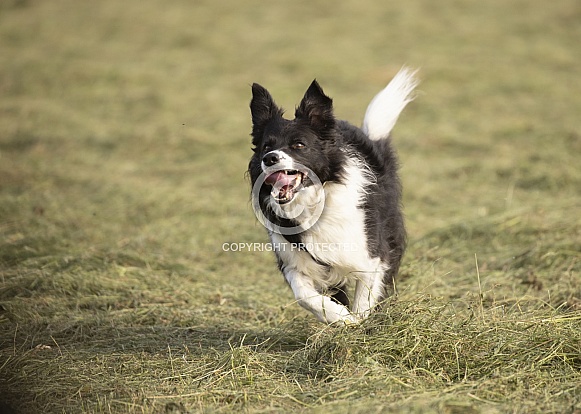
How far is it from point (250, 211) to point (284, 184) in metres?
4.19

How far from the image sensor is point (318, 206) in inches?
181

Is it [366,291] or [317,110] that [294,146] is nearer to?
[317,110]

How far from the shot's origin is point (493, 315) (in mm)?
4512

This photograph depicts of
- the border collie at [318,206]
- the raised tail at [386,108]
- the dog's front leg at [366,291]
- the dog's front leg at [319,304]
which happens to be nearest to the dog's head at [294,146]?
the border collie at [318,206]

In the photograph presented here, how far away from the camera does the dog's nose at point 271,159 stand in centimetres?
437

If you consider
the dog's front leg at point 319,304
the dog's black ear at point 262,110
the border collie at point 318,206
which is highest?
the dog's black ear at point 262,110

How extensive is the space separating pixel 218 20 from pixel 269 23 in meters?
1.34

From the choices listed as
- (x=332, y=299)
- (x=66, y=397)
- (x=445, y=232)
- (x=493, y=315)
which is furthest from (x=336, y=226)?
(x=445, y=232)

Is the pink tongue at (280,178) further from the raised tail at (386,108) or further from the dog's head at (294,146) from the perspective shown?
the raised tail at (386,108)

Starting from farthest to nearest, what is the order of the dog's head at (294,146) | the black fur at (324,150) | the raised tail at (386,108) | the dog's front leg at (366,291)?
the raised tail at (386,108), the dog's front leg at (366,291), the black fur at (324,150), the dog's head at (294,146)

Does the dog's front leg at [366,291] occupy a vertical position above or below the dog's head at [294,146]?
below

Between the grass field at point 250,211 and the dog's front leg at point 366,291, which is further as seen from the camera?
the dog's front leg at point 366,291

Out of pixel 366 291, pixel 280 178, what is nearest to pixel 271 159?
pixel 280 178

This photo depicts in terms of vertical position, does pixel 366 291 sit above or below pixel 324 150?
below
